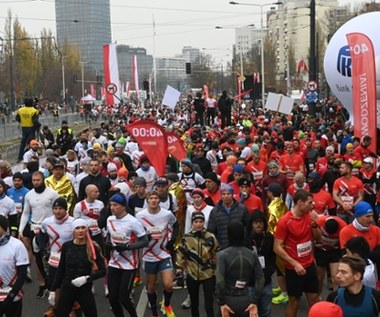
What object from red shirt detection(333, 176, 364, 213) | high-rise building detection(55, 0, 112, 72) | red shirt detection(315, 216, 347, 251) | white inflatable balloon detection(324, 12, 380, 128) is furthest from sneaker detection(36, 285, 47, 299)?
high-rise building detection(55, 0, 112, 72)

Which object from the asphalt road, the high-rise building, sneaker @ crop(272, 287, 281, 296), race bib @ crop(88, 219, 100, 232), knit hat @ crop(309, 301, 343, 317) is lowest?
the asphalt road

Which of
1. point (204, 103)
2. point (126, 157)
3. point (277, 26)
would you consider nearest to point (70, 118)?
point (204, 103)

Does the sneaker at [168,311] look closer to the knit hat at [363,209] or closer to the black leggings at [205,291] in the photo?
the black leggings at [205,291]

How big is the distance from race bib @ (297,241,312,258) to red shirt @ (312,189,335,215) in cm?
171

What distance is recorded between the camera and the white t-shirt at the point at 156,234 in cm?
812

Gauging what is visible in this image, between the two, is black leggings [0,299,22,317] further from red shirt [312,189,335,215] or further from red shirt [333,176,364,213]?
red shirt [333,176,364,213]

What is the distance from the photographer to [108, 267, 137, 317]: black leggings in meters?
7.54

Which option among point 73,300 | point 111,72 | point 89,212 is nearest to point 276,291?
point 89,212

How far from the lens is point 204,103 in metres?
32.9

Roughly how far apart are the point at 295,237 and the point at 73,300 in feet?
8.04

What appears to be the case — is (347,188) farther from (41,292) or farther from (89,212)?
(41,292)

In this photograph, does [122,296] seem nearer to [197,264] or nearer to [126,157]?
[197,264]

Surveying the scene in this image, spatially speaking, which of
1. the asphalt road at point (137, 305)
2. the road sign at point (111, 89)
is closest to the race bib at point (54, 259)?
the asphalt road at point (137, 305)

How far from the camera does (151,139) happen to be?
41.8ft
